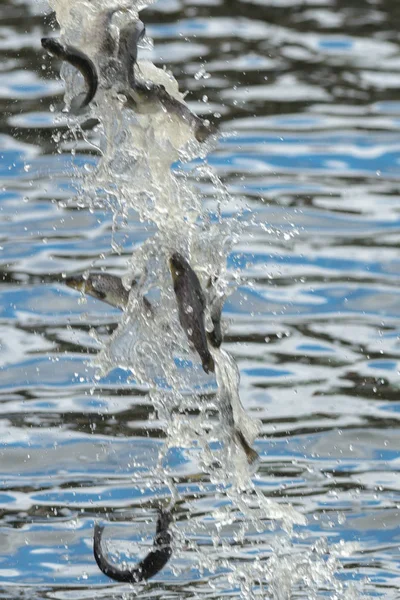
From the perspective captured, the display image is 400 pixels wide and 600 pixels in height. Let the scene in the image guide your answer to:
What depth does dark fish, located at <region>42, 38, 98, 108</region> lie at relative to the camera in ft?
11.6

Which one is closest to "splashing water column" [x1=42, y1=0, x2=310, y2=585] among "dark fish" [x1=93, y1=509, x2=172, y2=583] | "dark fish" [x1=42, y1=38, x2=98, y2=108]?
"dark fish" [x1=42, y1=38, x2=98, y2=108]

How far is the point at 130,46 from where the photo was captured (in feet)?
12.4

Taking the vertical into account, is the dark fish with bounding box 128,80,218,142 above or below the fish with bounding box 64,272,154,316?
above

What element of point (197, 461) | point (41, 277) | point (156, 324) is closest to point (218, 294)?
point (156, 324)

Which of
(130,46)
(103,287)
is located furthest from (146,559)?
(130,46)

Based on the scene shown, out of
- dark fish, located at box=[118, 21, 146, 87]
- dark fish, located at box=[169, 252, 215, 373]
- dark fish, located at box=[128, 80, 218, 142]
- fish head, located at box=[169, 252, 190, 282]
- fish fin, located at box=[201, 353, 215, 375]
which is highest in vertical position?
dark fish, located at box=[118, 21, 146, 87]

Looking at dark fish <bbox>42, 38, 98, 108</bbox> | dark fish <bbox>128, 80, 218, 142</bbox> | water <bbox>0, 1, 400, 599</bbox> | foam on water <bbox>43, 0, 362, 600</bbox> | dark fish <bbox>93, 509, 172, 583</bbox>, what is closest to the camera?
dark fish <bbox>42, 38, 98, 108</bbox>

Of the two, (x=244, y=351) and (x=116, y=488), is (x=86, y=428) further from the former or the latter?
(x=244, y=351)

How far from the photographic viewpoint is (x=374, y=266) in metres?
6.95

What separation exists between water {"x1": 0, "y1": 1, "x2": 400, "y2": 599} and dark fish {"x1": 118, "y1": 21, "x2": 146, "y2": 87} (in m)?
1.56

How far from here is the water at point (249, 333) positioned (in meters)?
4.60

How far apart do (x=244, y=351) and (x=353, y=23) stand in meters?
5.23

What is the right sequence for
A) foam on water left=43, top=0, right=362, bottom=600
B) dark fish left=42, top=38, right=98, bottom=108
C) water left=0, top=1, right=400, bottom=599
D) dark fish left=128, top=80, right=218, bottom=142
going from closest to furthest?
dark fish left=42, top=38, right=98, bottom=108, dark fish left=128, top=80, right=218, bottom=142, foam on water left=43, top=0, right=362, bottom=600, water left=0, top=1, right=400, bottom=599

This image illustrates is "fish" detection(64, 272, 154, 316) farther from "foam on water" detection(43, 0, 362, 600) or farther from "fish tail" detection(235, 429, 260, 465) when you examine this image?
"fish tail" detection(235, 429, 260, 465)
